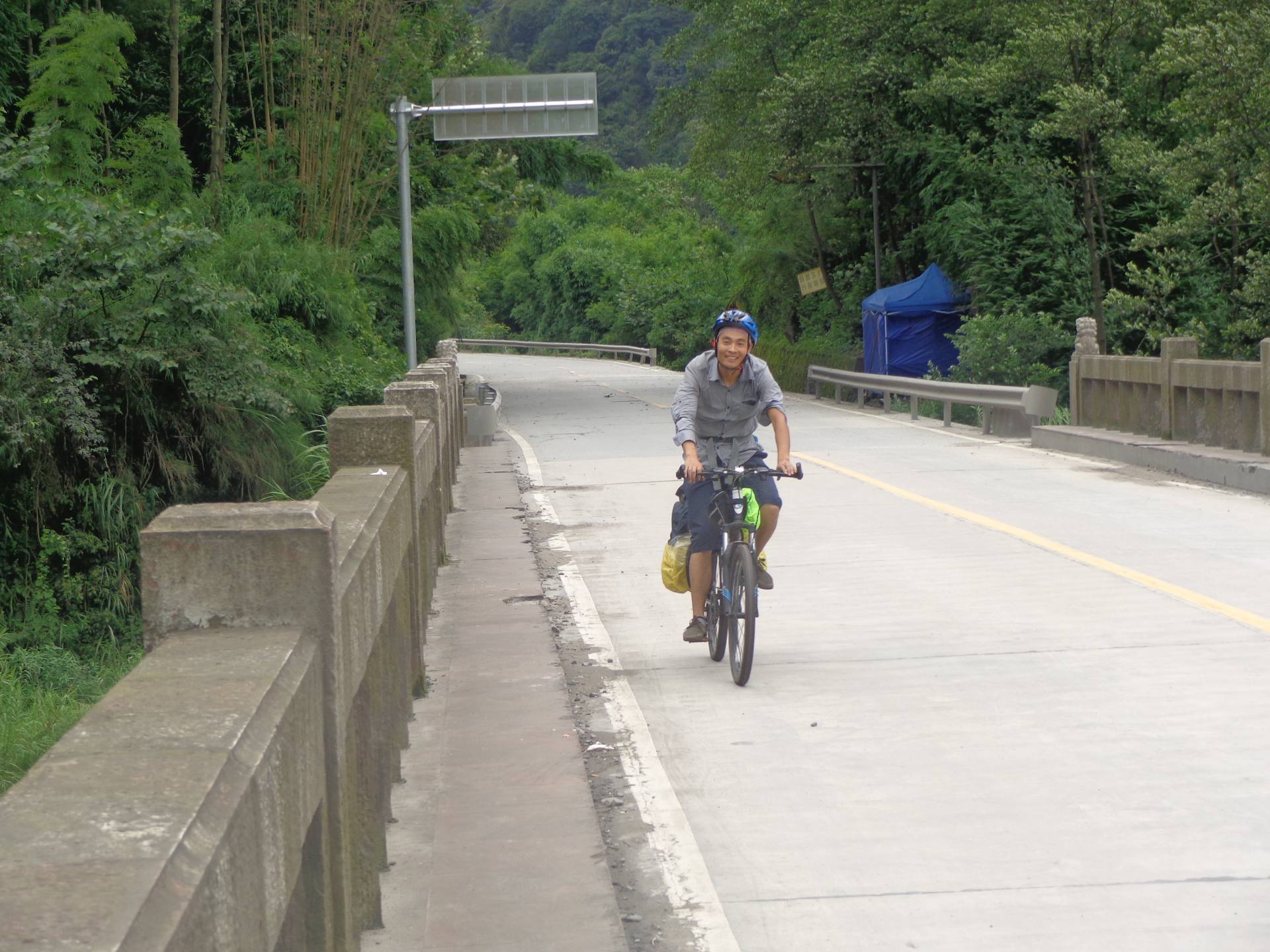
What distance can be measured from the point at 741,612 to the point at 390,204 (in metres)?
22.0

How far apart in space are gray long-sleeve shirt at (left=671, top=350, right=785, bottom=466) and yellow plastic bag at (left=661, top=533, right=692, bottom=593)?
451 millimetres

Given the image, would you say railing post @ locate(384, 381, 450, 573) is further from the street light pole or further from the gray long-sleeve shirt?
the street light pole

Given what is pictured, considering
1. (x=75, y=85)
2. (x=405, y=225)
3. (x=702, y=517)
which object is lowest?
(x=702, y=517)

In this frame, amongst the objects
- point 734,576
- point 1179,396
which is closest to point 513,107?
point 1179,396

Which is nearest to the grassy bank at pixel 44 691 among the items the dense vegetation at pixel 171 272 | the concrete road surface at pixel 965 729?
the dense vegetation at pixel 171 272

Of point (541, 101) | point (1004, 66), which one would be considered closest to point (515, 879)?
point (541, 101)

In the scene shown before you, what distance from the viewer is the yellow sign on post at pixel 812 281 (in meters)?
40.3

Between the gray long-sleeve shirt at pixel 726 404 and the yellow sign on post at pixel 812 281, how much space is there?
106 feet

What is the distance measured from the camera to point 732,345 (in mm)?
8328

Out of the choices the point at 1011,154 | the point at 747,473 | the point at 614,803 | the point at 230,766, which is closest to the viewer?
the point at 230,766

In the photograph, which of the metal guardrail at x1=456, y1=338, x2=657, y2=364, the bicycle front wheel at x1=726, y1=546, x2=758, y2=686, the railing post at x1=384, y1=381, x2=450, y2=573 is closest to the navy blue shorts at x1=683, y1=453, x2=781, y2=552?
the bicycle front wheel at x1=726, y1=546, x2=758, y2=686

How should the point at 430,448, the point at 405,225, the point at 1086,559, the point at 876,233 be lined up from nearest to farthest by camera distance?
1. the point at 430,448
2. the point at 1086,559
3. the point at 405,225
4. the point at 876,233

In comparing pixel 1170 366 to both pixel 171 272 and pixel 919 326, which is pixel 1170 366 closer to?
pixel 171 272

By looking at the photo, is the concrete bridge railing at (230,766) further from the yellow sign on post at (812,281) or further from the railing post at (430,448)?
the yellow sign on post at (812,281)
